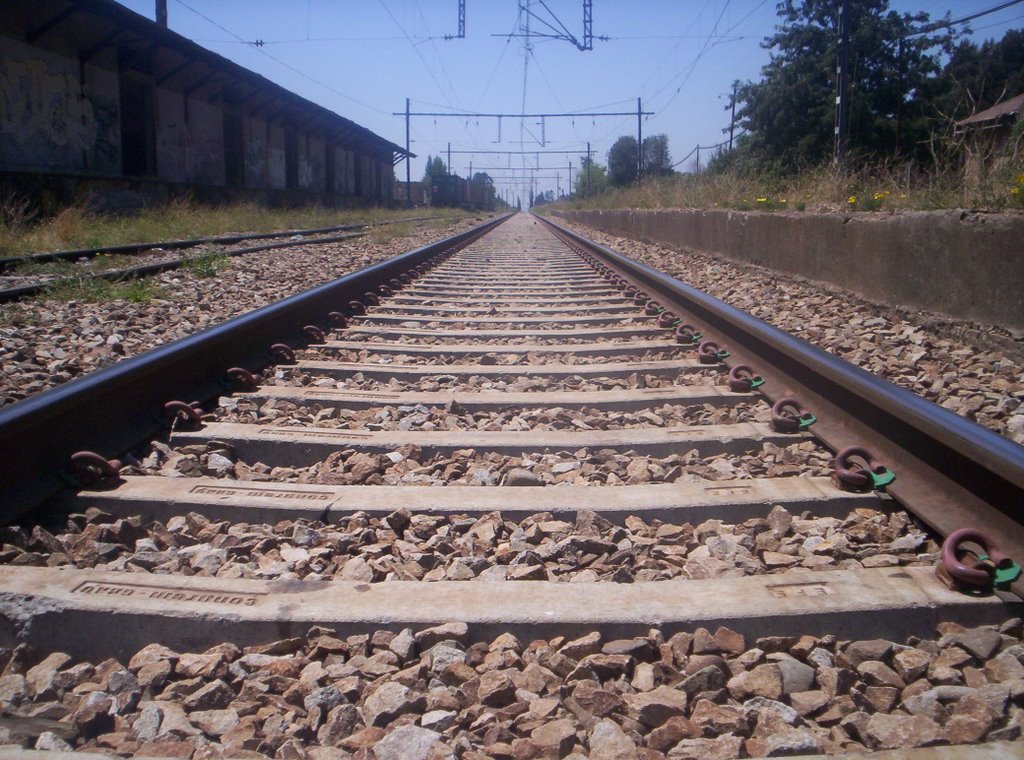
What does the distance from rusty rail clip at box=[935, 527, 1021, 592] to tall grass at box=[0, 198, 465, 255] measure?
1051 cm

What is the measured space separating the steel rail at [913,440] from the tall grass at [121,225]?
9367 mm

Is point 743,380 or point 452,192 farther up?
point 452,192

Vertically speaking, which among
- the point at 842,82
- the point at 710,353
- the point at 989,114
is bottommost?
the point at 710,353

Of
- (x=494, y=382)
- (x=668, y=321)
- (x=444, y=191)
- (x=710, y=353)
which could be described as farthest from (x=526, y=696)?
(x=444, y=191)

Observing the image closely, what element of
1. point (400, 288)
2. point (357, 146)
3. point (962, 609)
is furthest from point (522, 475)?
point (357, 146)

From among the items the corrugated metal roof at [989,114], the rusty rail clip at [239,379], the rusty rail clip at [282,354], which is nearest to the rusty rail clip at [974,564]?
the rusty rail clip at [239,379]

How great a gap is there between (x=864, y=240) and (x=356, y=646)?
533cm

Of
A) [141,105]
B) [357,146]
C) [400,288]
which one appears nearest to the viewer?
[400,288]

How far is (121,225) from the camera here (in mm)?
15680

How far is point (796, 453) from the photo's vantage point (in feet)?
10.2

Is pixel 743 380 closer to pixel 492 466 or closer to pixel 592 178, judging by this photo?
pixel 492 466

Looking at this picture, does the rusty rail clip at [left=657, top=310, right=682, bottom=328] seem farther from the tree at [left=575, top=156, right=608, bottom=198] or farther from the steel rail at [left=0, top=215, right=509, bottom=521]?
the tree at [left=575, top=156, right=608, bottom=198]

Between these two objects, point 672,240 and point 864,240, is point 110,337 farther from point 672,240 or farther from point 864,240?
point 672,240

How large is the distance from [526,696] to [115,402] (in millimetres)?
2043
